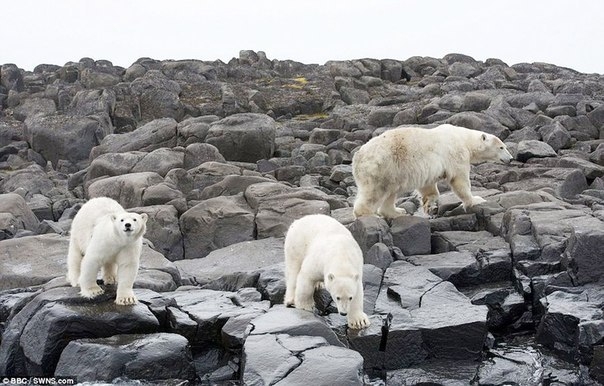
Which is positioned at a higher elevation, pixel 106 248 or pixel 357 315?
pixel 106 248

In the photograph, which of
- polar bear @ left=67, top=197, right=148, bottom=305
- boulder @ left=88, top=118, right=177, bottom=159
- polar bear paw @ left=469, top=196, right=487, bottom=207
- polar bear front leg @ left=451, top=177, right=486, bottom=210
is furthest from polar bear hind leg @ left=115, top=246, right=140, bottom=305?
boulder @ left=88, top=118, right=177, bottom=159

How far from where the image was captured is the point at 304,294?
10.7 meters

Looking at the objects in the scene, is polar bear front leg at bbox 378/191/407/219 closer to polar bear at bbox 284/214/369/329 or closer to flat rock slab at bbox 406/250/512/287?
flat rock slab at bbox 406/250/512/287

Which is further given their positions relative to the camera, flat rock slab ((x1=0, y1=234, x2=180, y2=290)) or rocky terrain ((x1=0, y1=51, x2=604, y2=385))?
flat rock slab ((x1=0, y1=234, x2=180, y2=290))

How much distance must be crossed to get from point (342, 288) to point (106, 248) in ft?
10.7

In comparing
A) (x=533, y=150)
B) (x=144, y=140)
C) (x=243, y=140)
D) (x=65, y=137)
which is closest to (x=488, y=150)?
(x=533, y=150)

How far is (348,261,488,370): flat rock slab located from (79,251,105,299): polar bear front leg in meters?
3.61

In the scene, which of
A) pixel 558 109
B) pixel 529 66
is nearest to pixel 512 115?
pixel 558 109

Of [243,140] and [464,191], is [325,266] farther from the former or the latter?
[243,140]

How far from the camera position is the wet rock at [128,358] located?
32.7 feet

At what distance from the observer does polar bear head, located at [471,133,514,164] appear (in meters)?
17.2

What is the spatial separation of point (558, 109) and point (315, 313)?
26060mm

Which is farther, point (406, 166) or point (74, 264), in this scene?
point (406, 166)

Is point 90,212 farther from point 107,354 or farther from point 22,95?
point 22,95
